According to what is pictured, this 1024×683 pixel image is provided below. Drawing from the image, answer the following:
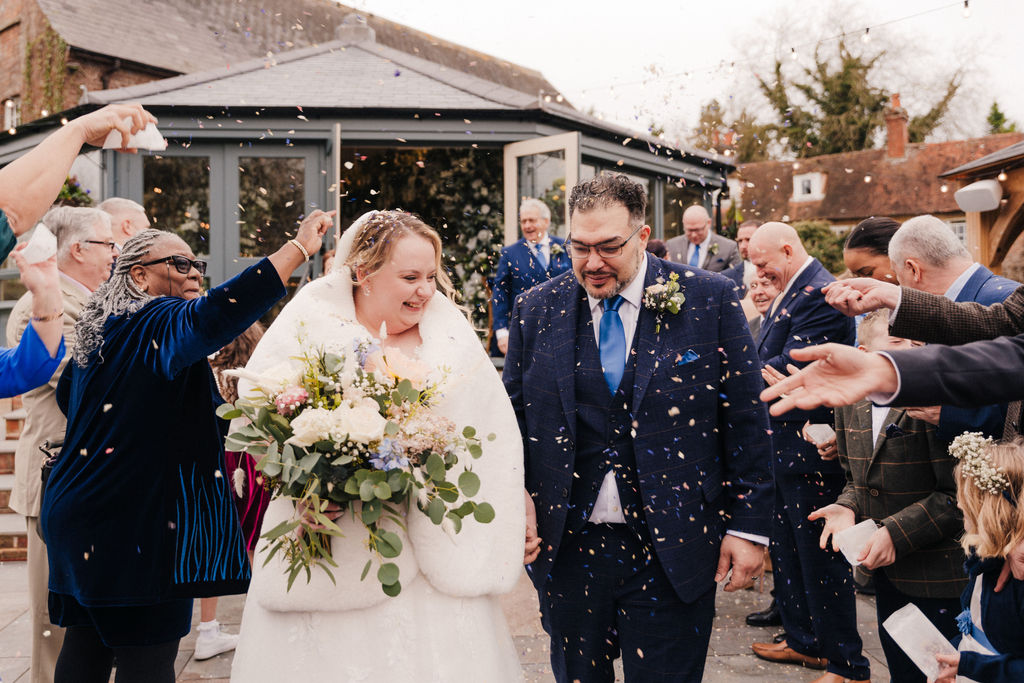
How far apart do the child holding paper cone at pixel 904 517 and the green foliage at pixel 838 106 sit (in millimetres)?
27559

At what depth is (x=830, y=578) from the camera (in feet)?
13.7

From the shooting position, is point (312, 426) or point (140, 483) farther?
point (140, 483)

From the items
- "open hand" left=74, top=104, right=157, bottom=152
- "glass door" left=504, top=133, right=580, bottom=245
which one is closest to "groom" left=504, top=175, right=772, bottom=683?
"open hand" left=74, top=104, right=157, bottom=152

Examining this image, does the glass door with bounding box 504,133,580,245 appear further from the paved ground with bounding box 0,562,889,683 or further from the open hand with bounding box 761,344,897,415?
the open hand with bounding box 761,344,897,415

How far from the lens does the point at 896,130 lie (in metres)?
29.9

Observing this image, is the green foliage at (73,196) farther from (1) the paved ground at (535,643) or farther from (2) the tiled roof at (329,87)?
(1) the paved ground at (535,643)

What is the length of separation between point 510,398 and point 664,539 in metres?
0.80

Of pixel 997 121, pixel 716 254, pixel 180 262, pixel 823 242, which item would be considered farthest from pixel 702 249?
pixel 997 121

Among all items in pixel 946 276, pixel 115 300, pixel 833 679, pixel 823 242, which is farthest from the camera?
pixel 823 242

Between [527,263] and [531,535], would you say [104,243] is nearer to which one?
[531,535]

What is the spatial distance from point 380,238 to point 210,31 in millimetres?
19253

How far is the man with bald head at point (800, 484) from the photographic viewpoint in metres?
4.17

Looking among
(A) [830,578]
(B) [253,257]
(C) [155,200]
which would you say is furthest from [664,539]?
(C) [155,200]

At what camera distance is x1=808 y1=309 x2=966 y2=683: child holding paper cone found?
3.16 metres
